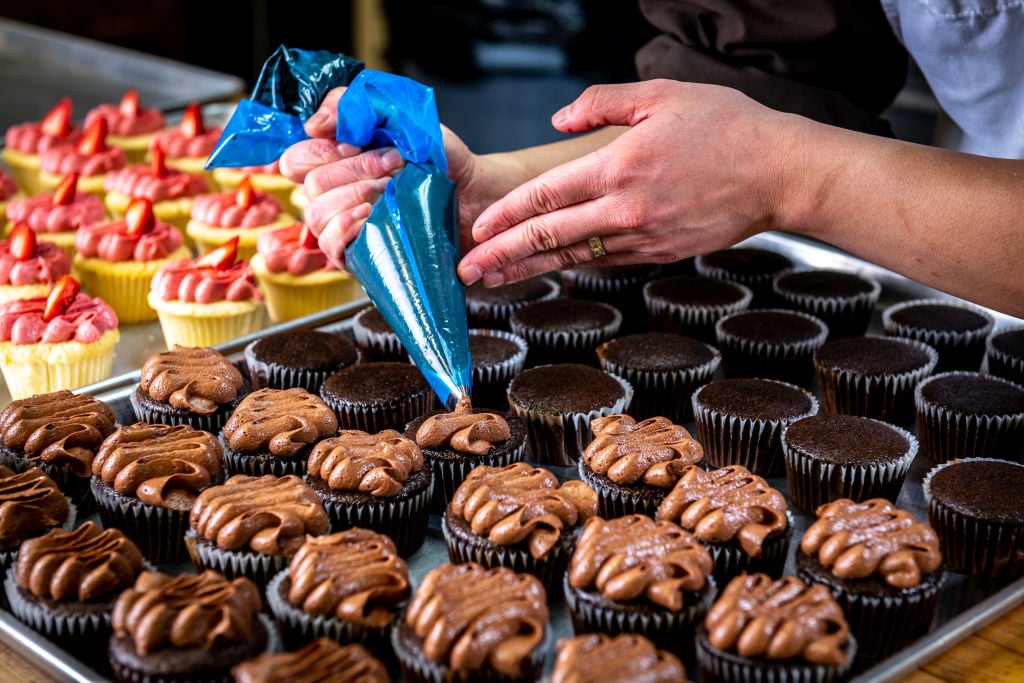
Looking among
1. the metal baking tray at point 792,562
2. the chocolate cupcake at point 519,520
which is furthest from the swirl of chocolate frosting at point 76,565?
the chocolate cupcake at point 519,520

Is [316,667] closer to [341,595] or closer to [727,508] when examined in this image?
[341,595]

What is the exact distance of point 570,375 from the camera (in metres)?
3.24

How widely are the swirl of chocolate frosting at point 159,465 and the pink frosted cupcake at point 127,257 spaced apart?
1.44 meters

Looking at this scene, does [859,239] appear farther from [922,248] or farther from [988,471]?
[988,471]

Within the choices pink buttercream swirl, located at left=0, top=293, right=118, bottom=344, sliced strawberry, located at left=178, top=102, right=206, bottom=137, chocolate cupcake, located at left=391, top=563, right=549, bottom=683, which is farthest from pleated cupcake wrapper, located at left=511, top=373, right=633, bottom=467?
sliced strawberry, located at left=178, top=102, right=206, bottom=137

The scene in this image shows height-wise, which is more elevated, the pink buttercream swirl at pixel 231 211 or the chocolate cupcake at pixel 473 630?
the pink buttercream swirl at pixel 231 211

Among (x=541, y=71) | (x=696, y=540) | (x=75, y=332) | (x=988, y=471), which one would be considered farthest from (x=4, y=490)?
(x=541, y=71)

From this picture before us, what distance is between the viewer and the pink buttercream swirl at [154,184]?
14.9ft

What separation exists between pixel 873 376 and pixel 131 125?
3494 millimetres

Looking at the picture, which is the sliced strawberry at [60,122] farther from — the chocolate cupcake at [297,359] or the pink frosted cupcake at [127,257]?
the chocolate cupcake at [297,359]

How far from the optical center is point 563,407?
3.06 m

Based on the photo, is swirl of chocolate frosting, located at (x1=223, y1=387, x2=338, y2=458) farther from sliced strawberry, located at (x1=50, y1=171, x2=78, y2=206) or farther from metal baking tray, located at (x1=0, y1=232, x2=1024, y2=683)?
sliced strawberry, located at (x1=50, y1=171, x2=78, y2=206)

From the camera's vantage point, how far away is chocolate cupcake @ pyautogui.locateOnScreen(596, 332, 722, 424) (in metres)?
3.33

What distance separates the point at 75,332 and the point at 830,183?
7.07 feet
